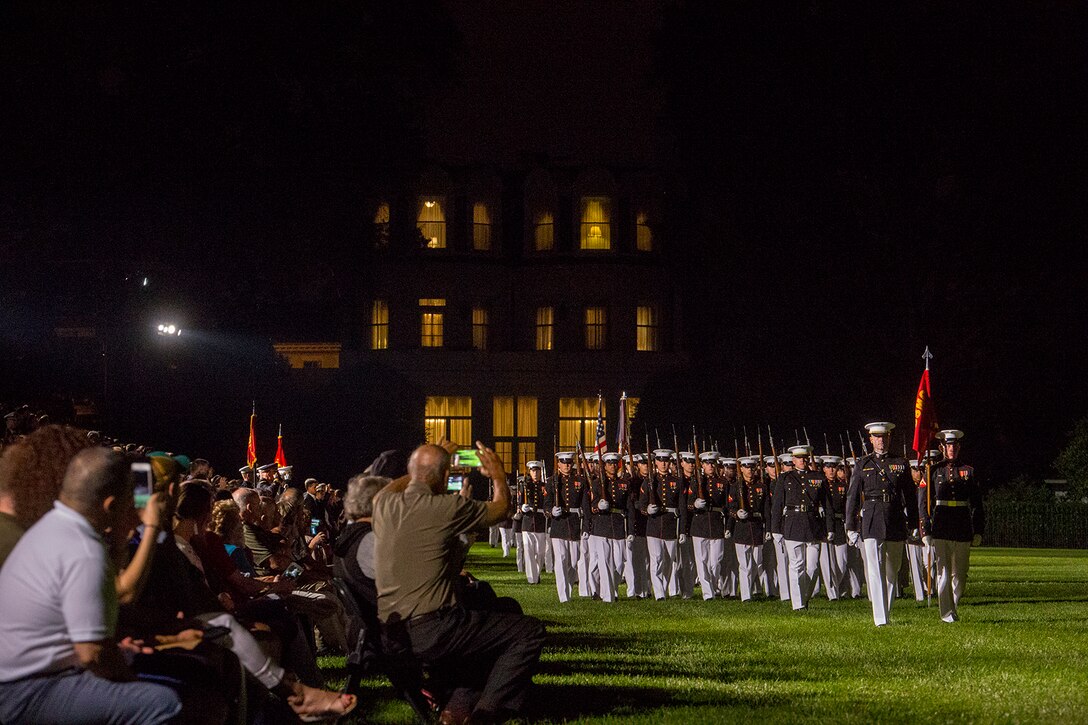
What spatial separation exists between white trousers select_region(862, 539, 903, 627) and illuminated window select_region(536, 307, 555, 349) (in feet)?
141

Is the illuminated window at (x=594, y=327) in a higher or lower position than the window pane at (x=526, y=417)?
higher

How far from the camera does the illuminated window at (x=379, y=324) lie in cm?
6412

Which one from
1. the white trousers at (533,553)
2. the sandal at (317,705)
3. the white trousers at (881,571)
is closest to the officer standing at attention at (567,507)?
the white trousers at (533,553)

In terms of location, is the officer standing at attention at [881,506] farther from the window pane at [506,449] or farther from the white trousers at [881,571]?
the window pane at [506,449]

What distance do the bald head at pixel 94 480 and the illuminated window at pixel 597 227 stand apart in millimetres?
57760

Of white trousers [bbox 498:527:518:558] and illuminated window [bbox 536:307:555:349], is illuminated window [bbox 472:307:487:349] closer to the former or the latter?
illuminated window [bbox 536:307:555:349]

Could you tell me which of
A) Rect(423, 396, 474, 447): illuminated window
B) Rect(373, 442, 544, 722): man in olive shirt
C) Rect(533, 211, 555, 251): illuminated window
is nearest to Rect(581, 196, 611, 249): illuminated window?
Rect(533, 211, 555, 251): illuminated window

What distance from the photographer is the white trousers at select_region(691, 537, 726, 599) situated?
25938 millimetres

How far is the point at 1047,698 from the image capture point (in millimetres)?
12867

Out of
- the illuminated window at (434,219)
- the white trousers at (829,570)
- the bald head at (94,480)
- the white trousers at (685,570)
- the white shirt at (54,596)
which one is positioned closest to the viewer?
the white shirt at (54,596)

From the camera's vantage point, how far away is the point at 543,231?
214 feet

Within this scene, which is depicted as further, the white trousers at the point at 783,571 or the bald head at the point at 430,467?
the white trousers at the point at 783,571

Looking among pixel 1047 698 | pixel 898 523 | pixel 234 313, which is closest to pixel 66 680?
pixel 1047 698

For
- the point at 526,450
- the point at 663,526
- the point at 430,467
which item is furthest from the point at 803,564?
the point at 526,450
